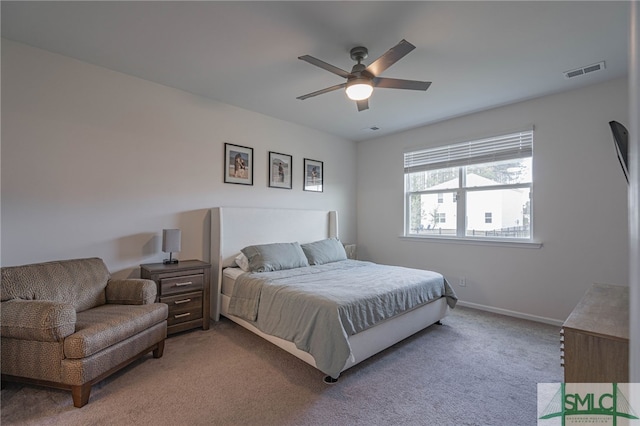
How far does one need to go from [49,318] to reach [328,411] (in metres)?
1.89

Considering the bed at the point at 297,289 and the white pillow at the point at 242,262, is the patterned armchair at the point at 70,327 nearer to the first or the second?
the bed at the point at 297,289

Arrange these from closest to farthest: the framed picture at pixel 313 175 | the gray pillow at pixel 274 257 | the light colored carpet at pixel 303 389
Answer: the light colored carpet at pixel 303 389, the gray pillow at pixel 274 257, the framed picture at pixel 313 175

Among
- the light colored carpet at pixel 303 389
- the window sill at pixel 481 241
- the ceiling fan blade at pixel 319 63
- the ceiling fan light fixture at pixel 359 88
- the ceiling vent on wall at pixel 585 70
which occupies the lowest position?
the light colored carpet at pixel 303 389

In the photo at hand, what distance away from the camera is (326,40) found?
7.94 feet

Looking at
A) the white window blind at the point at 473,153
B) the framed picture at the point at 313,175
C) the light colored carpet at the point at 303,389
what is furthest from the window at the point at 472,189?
the light colored carpet at the point at 303,389

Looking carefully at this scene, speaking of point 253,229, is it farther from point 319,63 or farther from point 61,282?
point 319,63

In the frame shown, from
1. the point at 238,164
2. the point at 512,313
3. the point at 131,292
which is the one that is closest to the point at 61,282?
the point at 131,292

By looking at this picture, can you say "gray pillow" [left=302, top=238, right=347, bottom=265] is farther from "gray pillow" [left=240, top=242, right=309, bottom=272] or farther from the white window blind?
the white window blind

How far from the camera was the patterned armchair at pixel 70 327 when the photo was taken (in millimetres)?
1902

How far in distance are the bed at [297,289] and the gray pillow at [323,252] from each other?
0.02m

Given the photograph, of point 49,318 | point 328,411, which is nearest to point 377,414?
point 328,411

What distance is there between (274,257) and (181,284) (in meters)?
1.02

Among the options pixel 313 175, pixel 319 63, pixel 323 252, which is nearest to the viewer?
pixel 319 63

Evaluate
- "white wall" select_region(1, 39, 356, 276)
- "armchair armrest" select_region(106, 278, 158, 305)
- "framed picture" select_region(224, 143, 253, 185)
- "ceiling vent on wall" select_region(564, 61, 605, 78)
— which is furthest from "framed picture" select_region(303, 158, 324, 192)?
"ceiling vent on wall" select_region(564, 61, 605, 78)
